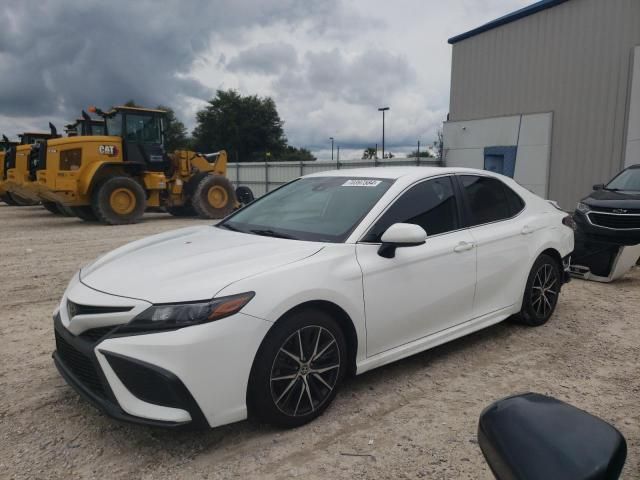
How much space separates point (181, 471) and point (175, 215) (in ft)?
50.5

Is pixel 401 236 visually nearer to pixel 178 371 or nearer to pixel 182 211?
pixel 178 371

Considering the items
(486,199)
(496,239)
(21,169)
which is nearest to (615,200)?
(486,199)

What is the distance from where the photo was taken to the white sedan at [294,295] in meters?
2.42

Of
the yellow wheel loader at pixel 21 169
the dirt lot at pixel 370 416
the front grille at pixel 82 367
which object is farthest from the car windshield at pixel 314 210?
the yellow wheel loader at pixel 21 169

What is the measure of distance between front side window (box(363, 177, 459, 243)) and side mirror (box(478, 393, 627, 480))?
2.12m

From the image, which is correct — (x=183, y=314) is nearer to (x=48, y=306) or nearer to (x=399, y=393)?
(x=399, y=393)

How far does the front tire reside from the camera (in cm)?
260

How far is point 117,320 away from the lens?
2494mm

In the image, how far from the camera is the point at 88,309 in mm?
2633

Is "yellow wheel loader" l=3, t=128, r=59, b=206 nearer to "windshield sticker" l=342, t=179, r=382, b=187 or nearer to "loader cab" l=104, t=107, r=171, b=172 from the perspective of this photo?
"loader cab" l=104, t=107, r=171, b=172

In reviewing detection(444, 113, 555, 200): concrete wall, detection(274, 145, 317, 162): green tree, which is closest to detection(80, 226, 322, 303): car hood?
detection(444, 113, 555, 200): concrete wall

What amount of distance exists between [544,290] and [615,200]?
3548 mm

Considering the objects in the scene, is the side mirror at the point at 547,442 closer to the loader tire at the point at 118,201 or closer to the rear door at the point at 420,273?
A: the rear door at the point at 420,273

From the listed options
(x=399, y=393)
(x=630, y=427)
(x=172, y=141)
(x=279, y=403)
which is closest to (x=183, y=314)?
(x=279, y=403)
